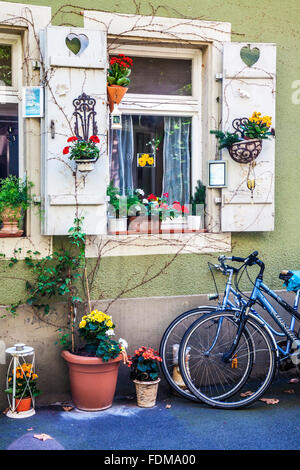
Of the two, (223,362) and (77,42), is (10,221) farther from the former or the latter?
(223,362)

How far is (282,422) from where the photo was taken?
4.92 metres

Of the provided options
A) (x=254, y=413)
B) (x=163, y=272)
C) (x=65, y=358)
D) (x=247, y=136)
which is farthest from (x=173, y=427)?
(x=247, y=136)

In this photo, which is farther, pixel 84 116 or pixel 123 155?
pixel 123 155

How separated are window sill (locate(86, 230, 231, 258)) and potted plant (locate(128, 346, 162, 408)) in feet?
3.19

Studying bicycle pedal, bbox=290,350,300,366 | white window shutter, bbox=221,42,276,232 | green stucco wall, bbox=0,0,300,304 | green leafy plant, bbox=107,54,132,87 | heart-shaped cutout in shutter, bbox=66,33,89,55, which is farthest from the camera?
white window shutter, bbox=221,42,276,232

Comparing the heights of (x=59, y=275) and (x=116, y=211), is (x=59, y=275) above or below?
below

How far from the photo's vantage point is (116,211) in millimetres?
5730

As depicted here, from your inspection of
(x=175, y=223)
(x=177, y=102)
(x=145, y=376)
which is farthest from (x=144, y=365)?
(x=177, y=102)

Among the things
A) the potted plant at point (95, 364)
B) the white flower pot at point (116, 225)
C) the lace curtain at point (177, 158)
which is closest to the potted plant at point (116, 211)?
the white flower pot at point (116, 225)

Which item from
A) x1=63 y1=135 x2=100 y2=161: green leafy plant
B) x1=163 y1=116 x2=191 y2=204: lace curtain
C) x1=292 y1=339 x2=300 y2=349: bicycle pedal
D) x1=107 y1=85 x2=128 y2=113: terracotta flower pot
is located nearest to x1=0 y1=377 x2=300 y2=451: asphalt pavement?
x1=292 y1=339 x2=300 y2=349: bicycle pedal

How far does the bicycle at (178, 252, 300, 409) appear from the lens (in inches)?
207

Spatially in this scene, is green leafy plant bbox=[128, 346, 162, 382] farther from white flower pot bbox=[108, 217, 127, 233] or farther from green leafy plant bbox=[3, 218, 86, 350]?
white flower pot bbox=[108, 217, 127, 233]

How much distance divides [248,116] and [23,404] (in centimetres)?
341

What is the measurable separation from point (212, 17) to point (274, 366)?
3381 mm
